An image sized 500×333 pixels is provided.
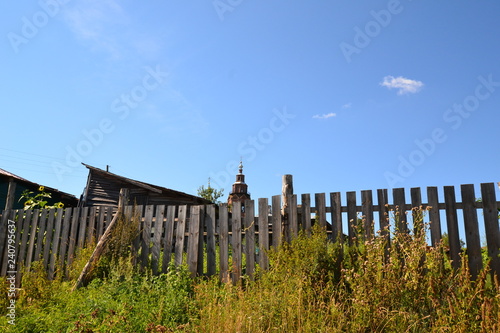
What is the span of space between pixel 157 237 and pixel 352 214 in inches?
149

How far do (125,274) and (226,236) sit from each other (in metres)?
1.95

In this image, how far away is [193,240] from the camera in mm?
7133

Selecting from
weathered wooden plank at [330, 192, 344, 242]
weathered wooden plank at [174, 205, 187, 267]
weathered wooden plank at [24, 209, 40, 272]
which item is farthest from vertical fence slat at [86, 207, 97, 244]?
weathered wooden plank at [330, 192, 344, 242]

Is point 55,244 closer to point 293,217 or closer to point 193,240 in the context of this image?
point 193,240

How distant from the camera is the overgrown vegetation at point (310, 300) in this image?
3.76 metres

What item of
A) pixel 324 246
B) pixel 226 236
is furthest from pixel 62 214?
pixel 324 246

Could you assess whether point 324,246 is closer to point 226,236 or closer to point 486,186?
point 226,236

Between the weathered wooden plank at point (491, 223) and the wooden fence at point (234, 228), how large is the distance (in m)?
0.01

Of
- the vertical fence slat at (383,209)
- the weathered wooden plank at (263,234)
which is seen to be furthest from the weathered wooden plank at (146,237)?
the vertical fence slat at (383,209)

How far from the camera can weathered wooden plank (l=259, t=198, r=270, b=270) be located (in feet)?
21.1

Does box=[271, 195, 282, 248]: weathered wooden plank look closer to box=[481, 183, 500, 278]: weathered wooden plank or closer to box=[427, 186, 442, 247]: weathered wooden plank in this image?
box=[427, 186, 442, 247]: weathered wooden plank

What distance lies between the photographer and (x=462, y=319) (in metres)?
3.19

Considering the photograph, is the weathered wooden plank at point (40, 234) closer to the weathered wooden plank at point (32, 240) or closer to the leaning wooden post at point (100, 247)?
the weathered wooden plank at point (32, 240)

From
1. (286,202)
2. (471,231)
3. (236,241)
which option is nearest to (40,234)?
(236,241)
